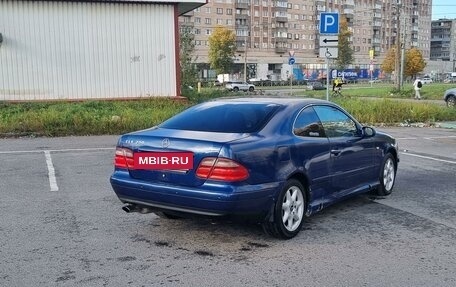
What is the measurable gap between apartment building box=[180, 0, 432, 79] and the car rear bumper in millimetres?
79420

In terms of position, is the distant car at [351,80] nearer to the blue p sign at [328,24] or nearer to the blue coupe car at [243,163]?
the blue p sign at [328,24]

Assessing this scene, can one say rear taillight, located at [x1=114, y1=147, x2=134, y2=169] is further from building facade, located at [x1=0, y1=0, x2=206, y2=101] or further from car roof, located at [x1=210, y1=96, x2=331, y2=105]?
building facade, located at [x1=0, y1=0, x2=206, y2=101]

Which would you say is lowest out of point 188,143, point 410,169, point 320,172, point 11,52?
point 410,169

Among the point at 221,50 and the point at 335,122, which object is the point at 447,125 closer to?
the point at 335,122

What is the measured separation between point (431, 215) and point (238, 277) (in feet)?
10.4

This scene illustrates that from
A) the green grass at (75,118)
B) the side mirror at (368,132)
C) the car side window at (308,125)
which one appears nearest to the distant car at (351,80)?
the green grass at (75,118)

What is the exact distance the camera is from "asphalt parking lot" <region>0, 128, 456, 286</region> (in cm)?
427

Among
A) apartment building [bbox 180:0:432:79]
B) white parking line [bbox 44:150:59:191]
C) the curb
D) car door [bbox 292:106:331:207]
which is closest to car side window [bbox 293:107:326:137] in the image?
car door [bbox 292:106:331:207]

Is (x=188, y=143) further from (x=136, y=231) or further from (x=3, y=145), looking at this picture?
(x=3, y=145)

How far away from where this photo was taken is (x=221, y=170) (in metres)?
4.70

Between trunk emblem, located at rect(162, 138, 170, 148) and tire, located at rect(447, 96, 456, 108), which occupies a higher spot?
trunk emblem, located at rect(162, 138, 170, 148)

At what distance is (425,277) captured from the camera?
4.31 m

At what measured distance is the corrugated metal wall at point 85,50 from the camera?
18.1m

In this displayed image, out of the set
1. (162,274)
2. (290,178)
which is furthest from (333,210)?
(162,274)
